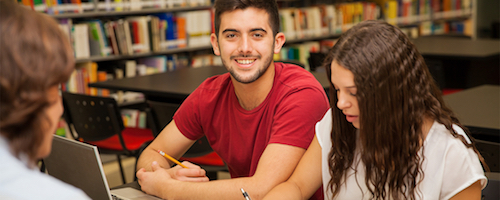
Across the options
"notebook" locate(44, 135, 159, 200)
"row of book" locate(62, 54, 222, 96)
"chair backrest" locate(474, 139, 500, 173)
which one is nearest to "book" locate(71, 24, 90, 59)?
"row of book" locate(62, 54, 222, 96)

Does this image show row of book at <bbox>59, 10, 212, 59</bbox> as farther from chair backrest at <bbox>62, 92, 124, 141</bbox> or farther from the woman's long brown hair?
the woman's long brown hair

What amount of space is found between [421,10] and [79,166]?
6.50 metres

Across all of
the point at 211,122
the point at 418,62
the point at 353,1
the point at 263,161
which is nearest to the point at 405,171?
the point at 418,62

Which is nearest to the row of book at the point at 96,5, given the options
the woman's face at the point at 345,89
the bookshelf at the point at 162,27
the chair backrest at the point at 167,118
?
the bookshelf at the point at 162,27

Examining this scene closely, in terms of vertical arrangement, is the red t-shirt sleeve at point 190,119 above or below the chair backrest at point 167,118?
above

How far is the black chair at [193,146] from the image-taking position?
97.3 inches

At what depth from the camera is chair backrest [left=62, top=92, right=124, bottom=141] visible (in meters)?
2.73

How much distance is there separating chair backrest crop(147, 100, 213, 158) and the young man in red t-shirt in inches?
30.0

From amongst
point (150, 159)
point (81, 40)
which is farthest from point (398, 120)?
point (81, 40)

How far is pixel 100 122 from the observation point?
2809 millimetres

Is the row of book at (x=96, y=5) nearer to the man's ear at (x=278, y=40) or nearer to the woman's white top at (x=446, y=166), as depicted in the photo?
the man's ear at (x=278, y=40)

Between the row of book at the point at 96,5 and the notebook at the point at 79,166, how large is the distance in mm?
2848

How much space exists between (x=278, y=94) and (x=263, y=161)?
0.24 metres

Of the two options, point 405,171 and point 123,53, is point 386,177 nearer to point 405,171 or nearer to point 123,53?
point 405,171
